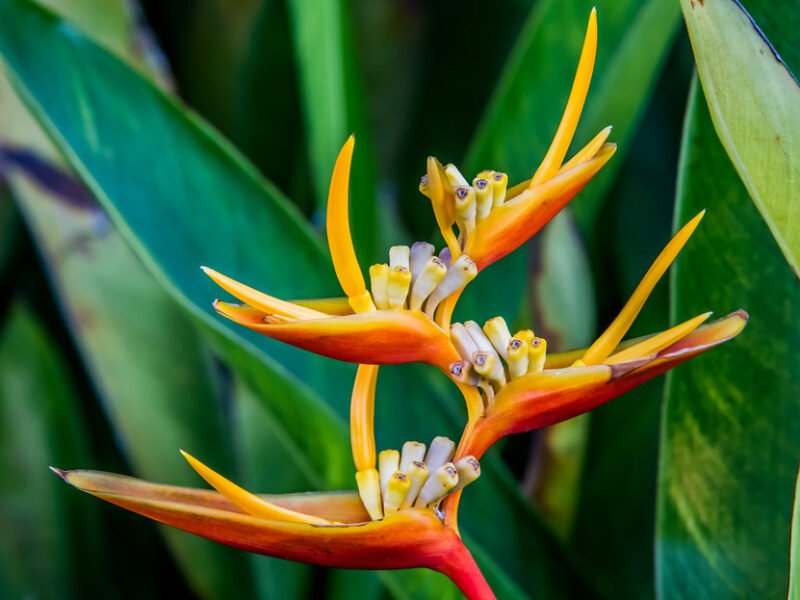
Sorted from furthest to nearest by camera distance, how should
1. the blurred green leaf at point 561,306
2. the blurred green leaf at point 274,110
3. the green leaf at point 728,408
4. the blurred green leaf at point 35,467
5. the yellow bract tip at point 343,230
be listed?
the blurred green leaf at point 274,110, the blurred green leaf at point 35,467, the blurred green leaf at point 561,306, the green leaf at point 728,408, the yellow bract tip at point 343,230

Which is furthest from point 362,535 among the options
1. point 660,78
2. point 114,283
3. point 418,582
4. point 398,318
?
point 660,78

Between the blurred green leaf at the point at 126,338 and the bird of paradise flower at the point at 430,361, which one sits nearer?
the bird of paradise flower at the point at 430,361

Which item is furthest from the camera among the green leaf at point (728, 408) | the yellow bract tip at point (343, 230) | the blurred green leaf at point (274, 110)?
the blurred green leaf at point (274, 110)

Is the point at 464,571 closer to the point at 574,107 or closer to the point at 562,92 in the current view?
the point at 574,107

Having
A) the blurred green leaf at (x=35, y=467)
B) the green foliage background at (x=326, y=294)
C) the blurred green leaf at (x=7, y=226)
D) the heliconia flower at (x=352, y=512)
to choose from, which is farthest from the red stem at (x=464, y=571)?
the blurred green leaf at (x=7, y=226)

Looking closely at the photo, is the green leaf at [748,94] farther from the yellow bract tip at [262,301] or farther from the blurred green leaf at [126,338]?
the blurred green leaf at [126,338]

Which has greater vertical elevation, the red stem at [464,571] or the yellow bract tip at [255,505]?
the yellow bract tip at [255,505]

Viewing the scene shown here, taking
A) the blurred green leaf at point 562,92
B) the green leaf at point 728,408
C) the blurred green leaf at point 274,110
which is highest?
the blurred green leaf at point 274,110
